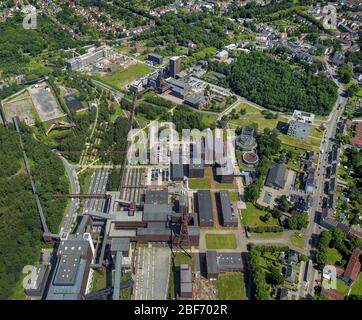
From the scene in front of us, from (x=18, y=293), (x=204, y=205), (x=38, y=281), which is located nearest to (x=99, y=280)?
(x=38, y=281)

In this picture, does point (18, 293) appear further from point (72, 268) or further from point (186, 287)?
point (186, 287)

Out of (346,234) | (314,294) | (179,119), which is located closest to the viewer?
(314,294)

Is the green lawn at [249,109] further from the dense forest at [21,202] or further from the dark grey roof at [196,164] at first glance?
the dense forest at [21,202]

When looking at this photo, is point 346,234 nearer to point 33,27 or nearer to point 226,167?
point 226,167

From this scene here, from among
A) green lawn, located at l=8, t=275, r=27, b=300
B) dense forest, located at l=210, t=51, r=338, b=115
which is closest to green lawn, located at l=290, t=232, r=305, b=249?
dense forest, located at l=210, t=51, r=338, b=115

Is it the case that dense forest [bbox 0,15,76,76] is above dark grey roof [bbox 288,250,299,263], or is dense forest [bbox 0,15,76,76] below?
above

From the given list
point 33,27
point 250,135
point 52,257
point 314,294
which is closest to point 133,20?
point 33,27

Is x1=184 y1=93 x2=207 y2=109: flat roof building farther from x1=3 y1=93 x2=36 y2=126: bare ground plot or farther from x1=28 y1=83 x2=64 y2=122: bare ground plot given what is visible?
x1=3 y1=93 x2=36 y2=126: bare ground plot
